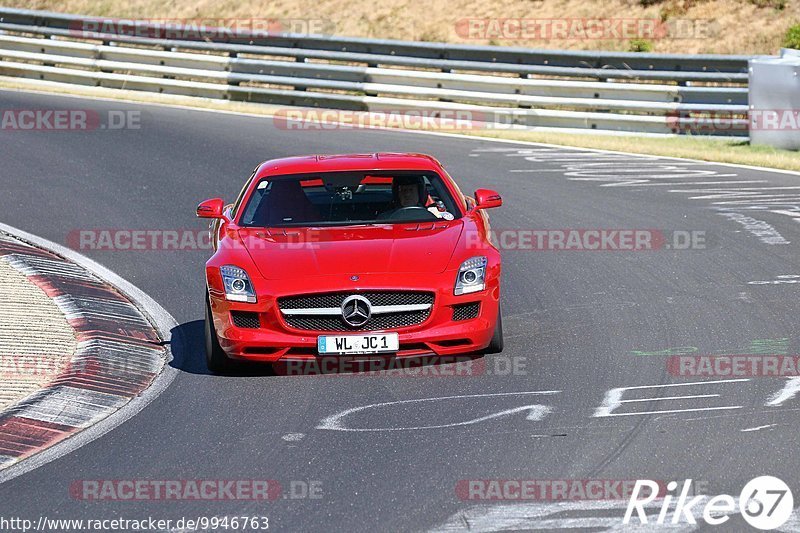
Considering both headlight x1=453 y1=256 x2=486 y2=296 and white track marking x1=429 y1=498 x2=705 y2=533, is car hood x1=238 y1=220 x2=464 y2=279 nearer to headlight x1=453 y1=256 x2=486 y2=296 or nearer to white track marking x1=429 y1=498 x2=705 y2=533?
headlight x1=453 y1=256 x2=486 y2=296

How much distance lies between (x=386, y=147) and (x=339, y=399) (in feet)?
37.5

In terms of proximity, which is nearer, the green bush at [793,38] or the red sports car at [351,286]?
the red sports car at [351,286]

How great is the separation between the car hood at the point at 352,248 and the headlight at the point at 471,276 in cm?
14

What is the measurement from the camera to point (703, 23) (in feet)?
105

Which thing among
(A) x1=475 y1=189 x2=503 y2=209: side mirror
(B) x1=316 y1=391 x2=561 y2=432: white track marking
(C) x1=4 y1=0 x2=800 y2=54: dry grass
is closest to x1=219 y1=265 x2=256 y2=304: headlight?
(B) x1=316 y1=391 x2=561 y2=432: white track marking

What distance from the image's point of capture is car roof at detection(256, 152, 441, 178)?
10.6 metres

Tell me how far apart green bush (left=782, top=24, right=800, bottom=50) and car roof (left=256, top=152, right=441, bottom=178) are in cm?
1978

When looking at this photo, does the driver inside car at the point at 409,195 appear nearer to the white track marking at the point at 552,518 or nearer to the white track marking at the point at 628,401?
the white track marking at the point at 628,401

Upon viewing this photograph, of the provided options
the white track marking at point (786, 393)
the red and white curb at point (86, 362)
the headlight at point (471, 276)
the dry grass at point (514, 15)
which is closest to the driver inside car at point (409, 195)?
the headlight at point (471, 276)

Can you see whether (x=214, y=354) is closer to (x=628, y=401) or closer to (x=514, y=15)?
(x=628, y=401)

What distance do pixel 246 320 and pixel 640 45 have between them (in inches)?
943

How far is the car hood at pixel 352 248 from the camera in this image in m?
9.17

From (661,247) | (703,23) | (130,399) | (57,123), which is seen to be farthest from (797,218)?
(703,23)

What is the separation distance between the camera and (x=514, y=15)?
115 ft
